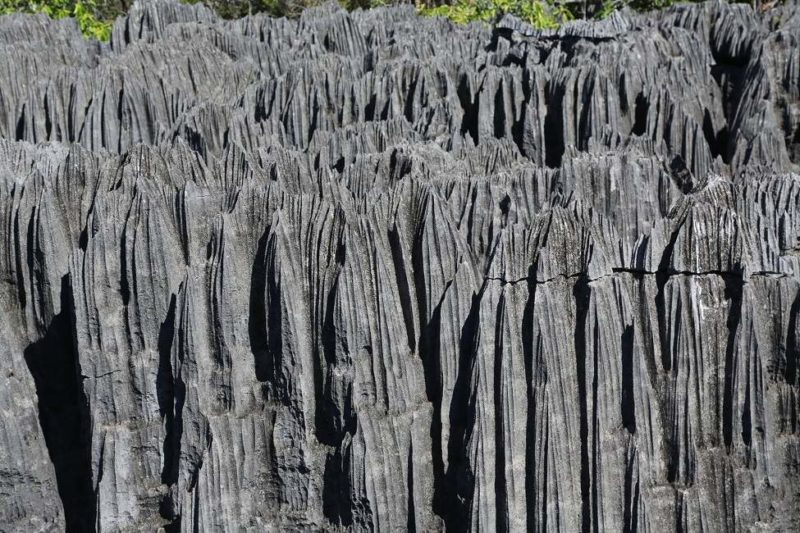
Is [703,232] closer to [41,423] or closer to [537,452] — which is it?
[537,452]

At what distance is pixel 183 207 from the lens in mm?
8078

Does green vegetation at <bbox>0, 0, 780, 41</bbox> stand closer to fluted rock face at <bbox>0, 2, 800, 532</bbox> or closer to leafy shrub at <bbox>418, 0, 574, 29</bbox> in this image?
leafy shrub at <bbox>418, 0, 574, 29</bbox>

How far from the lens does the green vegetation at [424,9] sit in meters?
18.8

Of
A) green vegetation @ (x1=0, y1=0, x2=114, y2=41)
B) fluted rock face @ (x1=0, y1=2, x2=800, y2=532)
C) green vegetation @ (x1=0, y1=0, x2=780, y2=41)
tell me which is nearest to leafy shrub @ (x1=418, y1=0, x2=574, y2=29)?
green vegetation @ (x1=0, y1=0, x2=780, y2=41)

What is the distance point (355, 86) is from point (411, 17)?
601 centimetres

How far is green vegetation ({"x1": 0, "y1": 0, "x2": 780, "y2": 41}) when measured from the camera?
18781 millimetres

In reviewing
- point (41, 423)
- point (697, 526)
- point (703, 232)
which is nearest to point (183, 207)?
point (41, 423)

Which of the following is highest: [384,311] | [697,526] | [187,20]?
[187,20]

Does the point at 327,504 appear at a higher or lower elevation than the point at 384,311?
lower

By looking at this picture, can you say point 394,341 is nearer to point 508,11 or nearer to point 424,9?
point 508,11

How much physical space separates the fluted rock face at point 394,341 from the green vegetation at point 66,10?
986cm

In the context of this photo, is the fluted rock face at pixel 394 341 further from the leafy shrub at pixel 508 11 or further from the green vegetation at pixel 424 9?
the green vegetation at pixel 424 9

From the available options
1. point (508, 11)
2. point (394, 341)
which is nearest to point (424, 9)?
point (508, 11)


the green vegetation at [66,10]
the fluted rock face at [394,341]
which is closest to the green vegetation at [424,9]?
the green vegetation at [66,10]
